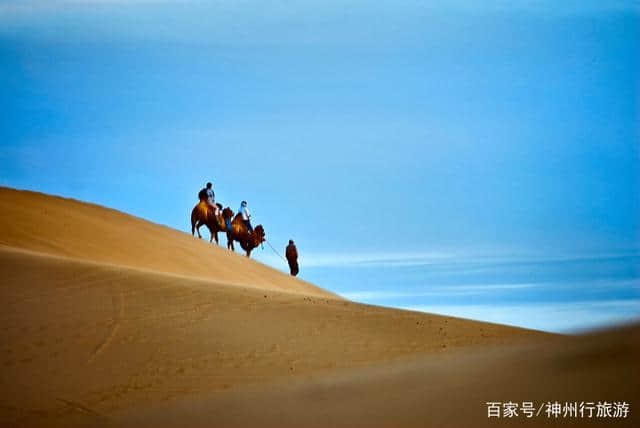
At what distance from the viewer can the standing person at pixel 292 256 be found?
38.2 meters

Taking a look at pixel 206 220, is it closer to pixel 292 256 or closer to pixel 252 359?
pixel 292 256

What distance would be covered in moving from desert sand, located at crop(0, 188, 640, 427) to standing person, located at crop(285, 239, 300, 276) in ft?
55.4

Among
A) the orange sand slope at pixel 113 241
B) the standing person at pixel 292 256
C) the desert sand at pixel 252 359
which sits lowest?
the desert sand at pixel 252 359

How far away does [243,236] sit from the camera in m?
37.8

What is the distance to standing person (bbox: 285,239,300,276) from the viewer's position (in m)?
38.2

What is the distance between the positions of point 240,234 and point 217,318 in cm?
2132

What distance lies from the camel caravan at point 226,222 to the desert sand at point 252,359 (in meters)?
13.1

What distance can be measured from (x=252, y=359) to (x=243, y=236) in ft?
78.7

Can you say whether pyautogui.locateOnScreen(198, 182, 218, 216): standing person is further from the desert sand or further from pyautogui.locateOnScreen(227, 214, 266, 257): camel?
the desert sand

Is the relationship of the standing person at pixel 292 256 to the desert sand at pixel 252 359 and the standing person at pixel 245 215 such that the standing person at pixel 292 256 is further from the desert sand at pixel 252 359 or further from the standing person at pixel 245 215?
the desert sand at pixel 252 359

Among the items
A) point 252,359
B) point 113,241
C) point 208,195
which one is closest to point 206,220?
point 208,195

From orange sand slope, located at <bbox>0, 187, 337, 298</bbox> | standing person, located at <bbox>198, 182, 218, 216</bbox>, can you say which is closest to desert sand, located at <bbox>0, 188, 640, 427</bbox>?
orange sand slope, located at <bbox>0, 187, 337, 298</bbox>

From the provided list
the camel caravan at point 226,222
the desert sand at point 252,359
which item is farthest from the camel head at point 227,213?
the desert sand at point 252,359

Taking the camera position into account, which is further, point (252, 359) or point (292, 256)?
point (292, 256)
